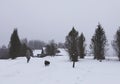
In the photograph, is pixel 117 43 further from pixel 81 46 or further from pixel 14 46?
pixel 14 46

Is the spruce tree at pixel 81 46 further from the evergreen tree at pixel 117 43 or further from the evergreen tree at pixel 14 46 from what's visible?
the evergreen tree at pixel 14 46

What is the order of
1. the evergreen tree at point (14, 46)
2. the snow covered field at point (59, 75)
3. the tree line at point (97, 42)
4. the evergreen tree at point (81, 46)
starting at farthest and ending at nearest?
the evergreen tree at point (81, 46) < the evergreen tree at point (14, 46) < the tree line at point (97, 42) < the snow covered field at point (59, 75)

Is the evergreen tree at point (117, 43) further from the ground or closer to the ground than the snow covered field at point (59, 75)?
further from the ground

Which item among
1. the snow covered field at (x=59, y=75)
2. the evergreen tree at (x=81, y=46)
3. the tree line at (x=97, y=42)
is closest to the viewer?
the snow covered field at (x=59, y=75)

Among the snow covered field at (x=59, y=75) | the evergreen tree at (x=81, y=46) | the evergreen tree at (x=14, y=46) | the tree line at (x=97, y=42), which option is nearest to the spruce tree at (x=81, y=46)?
the evergreen tree at (x=81, y=46)

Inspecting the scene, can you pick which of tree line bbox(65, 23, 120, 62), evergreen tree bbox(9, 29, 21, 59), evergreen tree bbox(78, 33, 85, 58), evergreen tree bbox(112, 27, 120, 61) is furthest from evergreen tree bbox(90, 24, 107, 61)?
evergreen tree bbox(9, 29, 21, 59)

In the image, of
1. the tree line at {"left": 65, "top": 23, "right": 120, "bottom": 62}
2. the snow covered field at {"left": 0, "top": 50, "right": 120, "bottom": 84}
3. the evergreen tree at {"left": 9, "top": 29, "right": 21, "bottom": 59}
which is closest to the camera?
the snow covered field at {"left": 0, "top": 50, "right": 120, "bottom": 84}

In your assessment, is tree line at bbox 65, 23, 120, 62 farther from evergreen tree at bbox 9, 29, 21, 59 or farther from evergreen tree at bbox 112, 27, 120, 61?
evergreen tree at bbox 9, 29, 21, 59

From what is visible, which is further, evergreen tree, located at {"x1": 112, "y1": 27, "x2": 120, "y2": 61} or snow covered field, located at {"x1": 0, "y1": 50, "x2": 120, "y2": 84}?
evergreen tree, located at {"x1": 112, "y1": 27, "x2": 120, "y2": 61}

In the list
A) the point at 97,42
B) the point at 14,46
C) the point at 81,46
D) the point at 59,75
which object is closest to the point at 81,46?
the point at 81,46

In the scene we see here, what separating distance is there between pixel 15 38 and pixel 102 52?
19633 millimetres

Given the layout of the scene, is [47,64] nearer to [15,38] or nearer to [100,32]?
[100,32]

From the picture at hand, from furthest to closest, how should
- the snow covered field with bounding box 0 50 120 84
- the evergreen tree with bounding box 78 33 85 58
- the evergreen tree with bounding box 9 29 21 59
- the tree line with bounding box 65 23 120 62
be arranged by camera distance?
the evergreen tree with bounding box 78 33 85 58
the evergreen tree with bounding box 9 29 21 59
the tree line with bounding box 65 23 120 62
the snow covered field with bounding box 0 50 120 84

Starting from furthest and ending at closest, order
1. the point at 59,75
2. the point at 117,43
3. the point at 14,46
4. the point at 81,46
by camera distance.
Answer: the point at 81,46 < the point at 14,46 < the point at 117,43 < the point at 59,75
